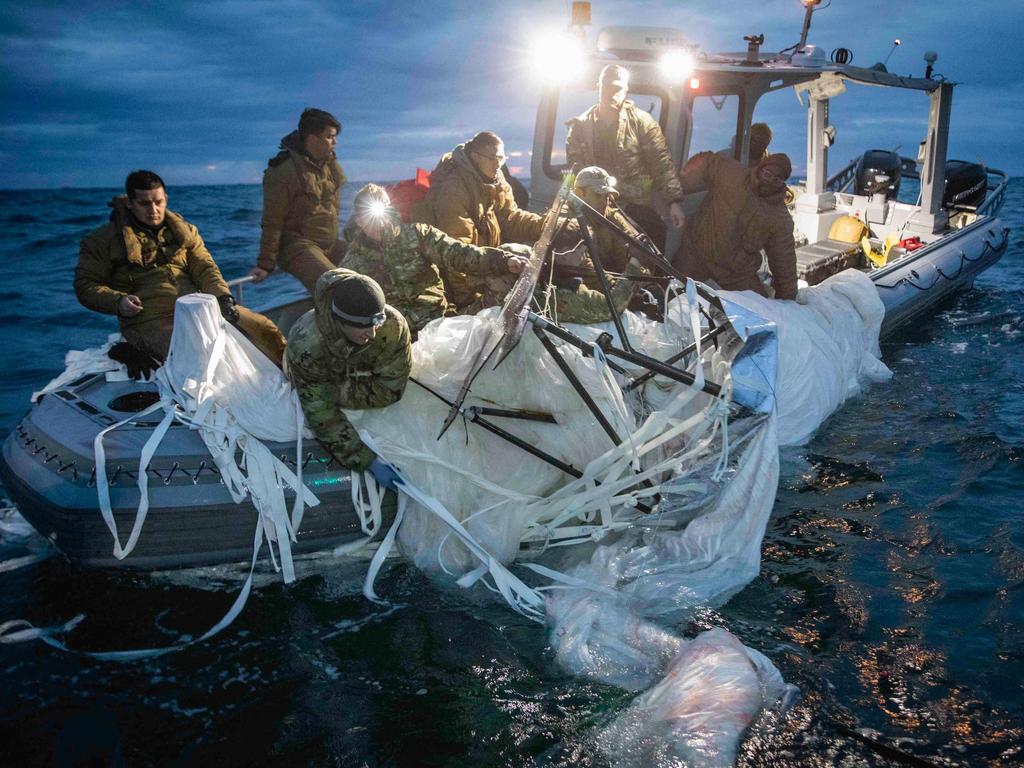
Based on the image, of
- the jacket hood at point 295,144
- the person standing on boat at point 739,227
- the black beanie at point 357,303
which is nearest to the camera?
the black beanie at point 357,303

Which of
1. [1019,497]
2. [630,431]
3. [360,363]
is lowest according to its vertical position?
[1019,497]

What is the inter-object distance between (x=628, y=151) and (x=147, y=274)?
3.79m

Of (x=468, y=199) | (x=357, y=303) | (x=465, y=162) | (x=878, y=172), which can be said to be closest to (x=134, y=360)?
(x=357, y=303)

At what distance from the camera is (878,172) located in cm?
1114

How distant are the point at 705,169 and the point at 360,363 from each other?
403 cm

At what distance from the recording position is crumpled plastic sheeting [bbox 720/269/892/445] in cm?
575

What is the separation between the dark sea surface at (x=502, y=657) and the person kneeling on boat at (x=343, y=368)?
90 centimetres

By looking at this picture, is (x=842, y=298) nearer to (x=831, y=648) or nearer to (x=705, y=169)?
(x=705, y=169)

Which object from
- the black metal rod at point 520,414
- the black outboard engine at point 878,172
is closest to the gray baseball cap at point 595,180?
the black metal rod at point 520,414

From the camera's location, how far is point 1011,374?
786 centimetres

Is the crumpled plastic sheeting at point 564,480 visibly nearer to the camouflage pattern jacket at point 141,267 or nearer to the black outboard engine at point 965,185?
the camouflage pattern jacket at point 141,267

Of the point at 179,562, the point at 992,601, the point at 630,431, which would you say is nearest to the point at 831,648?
the point at 992,601

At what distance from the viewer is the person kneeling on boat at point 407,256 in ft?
14.6

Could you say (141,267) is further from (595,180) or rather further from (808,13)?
(808,13)
